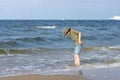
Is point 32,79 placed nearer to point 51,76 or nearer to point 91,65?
point 51,76

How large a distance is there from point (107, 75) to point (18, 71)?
10.1 feet

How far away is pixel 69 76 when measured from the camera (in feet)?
34.7

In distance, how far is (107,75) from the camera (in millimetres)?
10859

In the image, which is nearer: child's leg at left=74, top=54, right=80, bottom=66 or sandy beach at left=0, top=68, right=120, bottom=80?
sandy beach at left=0, top=68, right=120, bottom=80

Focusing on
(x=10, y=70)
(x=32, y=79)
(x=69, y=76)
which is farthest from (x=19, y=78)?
(x=10, y=70)

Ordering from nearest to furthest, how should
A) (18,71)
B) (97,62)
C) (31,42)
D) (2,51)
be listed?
1. (18,71)
2. (97,62)
3. (2,51)
4. (31,42)

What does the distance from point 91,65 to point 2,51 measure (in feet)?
24.7

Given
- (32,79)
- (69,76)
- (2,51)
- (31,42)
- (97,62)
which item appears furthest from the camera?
(31,42)

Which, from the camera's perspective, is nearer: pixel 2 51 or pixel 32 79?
pixel 32 79

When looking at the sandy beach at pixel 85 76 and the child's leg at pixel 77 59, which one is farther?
the child's leg at pixel 77 59

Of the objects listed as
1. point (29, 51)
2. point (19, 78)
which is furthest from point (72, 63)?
point (29, 51)

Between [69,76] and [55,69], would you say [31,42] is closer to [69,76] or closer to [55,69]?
[55,69]

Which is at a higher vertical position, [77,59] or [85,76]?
[77,59]

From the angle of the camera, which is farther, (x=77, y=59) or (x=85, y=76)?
(x=77, y=59)
